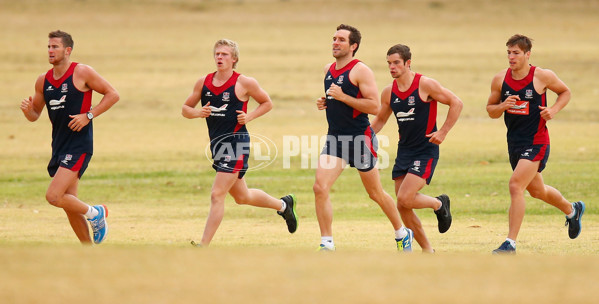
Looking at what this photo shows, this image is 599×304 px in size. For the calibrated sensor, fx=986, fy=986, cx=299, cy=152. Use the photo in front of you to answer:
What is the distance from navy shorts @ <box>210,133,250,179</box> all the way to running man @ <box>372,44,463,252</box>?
5.80ft

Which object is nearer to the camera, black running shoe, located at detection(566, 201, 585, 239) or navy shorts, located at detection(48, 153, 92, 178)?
navy shorts, located at detection(48, 153, 92, 178)

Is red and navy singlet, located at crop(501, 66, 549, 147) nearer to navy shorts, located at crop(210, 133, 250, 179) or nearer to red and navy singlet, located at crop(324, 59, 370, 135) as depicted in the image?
red and navy singlet, located at crop(324, 59, 370, 135)

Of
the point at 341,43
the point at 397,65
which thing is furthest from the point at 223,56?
the point at 397,65

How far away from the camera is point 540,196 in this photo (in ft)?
39.0

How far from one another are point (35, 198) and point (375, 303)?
12.5 metres

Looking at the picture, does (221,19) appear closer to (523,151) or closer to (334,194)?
(334,194)

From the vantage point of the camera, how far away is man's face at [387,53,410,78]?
11141 millimetres

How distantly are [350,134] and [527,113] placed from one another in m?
2.06

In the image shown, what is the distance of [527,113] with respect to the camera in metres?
11.3

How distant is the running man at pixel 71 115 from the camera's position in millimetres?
11242

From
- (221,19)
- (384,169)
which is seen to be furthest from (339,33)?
(221,19)

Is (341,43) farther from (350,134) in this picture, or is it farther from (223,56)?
(223,56)

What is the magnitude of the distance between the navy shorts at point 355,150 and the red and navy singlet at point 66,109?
281 cm

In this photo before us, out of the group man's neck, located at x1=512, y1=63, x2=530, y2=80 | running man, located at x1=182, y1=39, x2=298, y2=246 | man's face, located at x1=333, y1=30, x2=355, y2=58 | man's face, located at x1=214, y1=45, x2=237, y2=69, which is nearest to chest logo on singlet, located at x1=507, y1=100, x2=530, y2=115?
man's neck, located at x1=512, y1=63, x2=530, y2=80
